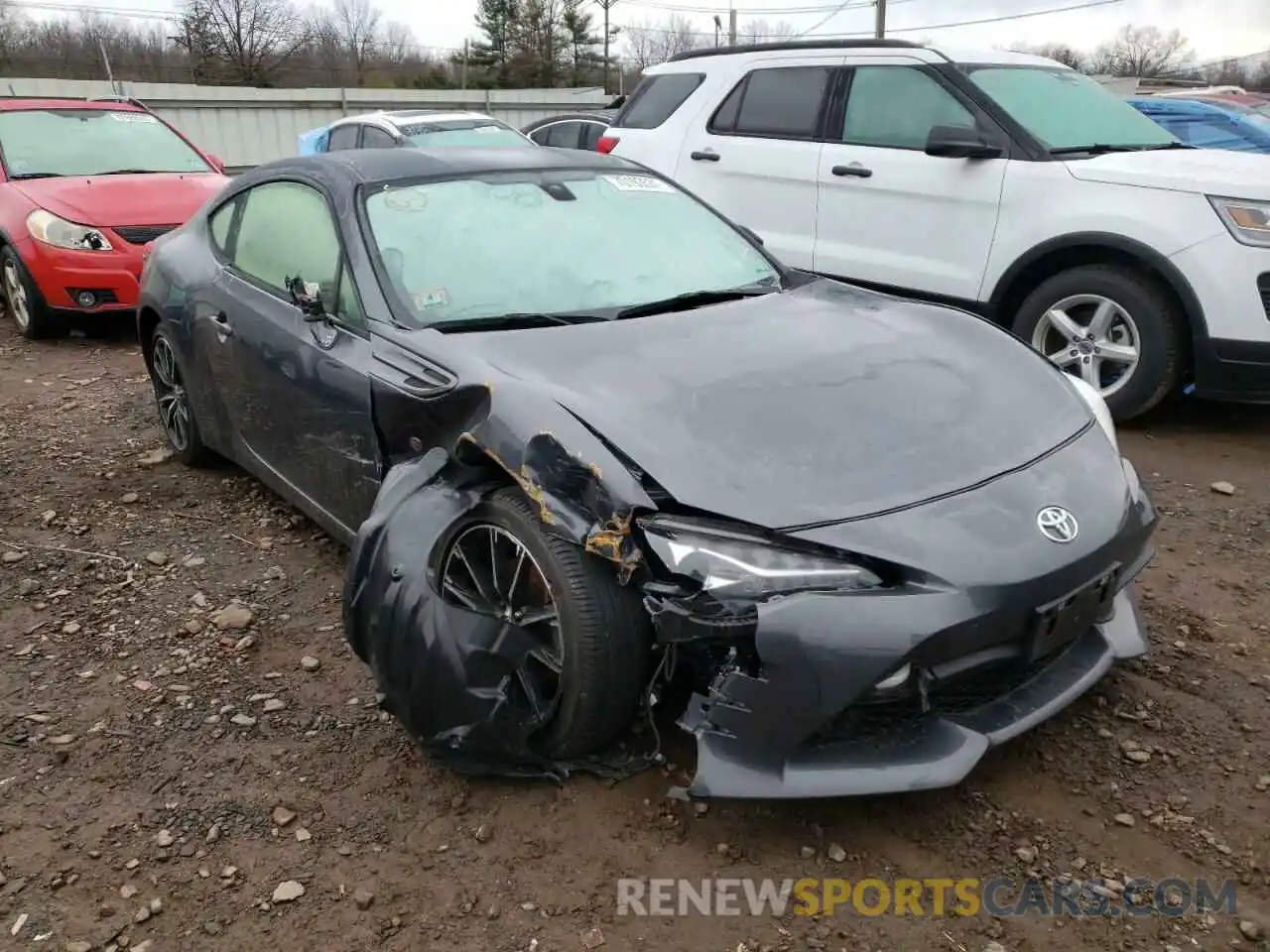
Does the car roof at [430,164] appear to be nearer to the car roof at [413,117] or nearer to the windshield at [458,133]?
the windshield at [458,133]

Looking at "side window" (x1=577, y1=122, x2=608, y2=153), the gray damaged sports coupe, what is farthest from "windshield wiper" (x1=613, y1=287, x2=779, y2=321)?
"side window" (x1=577, y1=122, x2=608, y2=153)

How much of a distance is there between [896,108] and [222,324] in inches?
151

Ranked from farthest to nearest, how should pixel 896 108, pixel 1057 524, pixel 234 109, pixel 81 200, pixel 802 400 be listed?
1. pixel 234 109
2. pixel 81 200
3. pixel 896 108
4. pixel 802 400
5. pixel 1057 524

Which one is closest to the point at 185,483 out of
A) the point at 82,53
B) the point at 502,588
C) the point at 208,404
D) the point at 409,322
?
the point at 208,404

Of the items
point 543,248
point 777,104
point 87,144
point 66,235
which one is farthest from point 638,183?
point 87,144

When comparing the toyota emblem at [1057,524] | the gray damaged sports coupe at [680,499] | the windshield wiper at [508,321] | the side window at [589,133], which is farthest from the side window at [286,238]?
the side window at [589,133]

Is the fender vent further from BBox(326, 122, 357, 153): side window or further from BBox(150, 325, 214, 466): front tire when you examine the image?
BBox(326, 122, 357, 153): side window

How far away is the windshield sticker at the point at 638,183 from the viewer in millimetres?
3750

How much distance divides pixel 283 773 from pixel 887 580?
64.2 inches

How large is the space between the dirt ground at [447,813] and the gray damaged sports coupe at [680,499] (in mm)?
229

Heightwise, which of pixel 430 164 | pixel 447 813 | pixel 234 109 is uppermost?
pixel 234 109

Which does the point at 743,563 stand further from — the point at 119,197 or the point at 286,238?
the point at 119,197

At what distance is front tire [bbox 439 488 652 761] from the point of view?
7.56ft

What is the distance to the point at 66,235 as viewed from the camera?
6977mm
